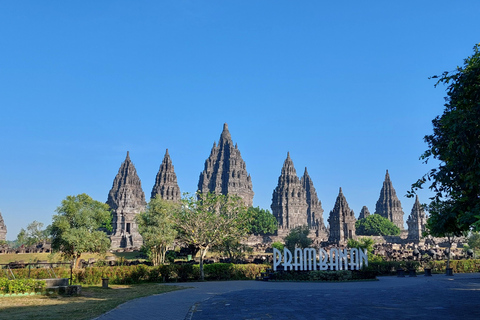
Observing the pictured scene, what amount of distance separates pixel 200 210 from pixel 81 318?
24.0m

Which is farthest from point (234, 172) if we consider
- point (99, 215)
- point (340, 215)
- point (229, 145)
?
point (99, 215)

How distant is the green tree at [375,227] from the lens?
148m

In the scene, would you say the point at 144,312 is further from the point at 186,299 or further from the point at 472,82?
the point at 472,82

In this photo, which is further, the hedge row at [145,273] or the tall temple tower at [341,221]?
the tall temple tower at [341,221]

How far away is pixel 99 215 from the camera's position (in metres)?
44.4

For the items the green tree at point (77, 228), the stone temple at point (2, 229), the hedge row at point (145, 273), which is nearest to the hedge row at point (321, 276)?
the hedge row at point (145, 273)

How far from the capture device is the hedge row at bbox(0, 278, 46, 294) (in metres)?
24.0

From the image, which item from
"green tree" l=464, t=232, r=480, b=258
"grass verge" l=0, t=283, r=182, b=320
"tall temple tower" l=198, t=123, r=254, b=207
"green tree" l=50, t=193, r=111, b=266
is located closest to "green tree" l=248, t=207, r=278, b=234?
"tall temple tower" l=198, t=123, r=254, b=207

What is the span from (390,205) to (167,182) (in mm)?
85152

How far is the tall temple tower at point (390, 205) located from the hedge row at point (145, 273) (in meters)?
150

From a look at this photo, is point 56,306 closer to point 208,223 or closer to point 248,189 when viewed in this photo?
point 208,223

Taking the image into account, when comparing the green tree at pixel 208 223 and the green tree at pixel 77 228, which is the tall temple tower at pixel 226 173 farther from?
the green tree at pixel 208 223

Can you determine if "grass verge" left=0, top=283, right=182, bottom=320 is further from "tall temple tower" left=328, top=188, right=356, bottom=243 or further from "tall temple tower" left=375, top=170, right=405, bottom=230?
"tall temple tower" left=375, top=170, right=405, bottom=230

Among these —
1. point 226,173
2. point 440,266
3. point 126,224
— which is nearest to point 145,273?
point 440,266
